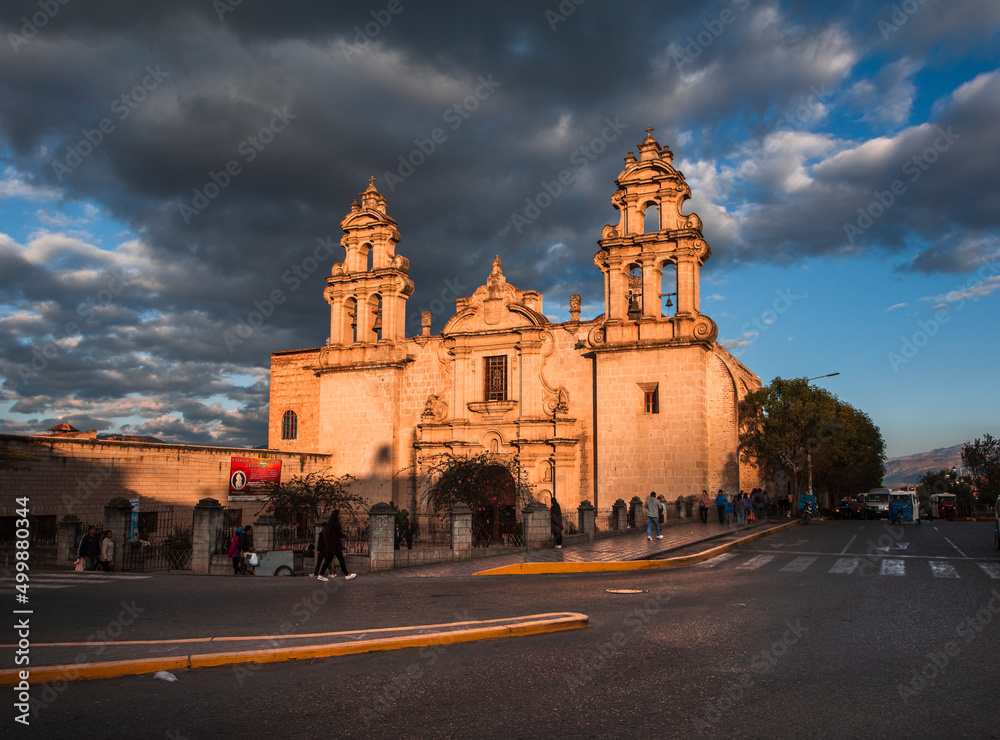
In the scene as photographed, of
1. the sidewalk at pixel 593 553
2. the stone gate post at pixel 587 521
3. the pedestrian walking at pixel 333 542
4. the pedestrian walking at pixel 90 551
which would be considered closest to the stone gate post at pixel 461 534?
the sidewalk at pixel 593 553

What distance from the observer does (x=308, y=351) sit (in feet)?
157

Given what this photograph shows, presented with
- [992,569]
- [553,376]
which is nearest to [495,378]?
[553,376]

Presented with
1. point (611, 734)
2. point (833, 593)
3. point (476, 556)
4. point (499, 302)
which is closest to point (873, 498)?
point (499, 302)

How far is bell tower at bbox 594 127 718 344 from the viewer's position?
33156mm

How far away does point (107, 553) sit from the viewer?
1991 cm

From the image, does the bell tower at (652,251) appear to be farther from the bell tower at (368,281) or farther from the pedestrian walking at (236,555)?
the pedestrian walking at (236,555)

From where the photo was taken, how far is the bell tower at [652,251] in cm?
3316

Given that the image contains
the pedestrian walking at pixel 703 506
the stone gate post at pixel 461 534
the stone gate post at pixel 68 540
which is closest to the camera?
the stone gate post at pixel 461 534

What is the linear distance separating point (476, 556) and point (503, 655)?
39.3 ft

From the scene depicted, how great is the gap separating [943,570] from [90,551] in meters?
21.2

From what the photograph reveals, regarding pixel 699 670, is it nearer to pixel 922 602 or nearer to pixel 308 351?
pixel 922 602

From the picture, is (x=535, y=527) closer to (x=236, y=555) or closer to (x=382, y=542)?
(x=382, y=542)

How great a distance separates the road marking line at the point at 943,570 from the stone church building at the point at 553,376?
1519cm

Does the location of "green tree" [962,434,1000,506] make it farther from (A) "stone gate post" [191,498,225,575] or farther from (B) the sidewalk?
(A) "stone gate post" [191,498,225,575]
